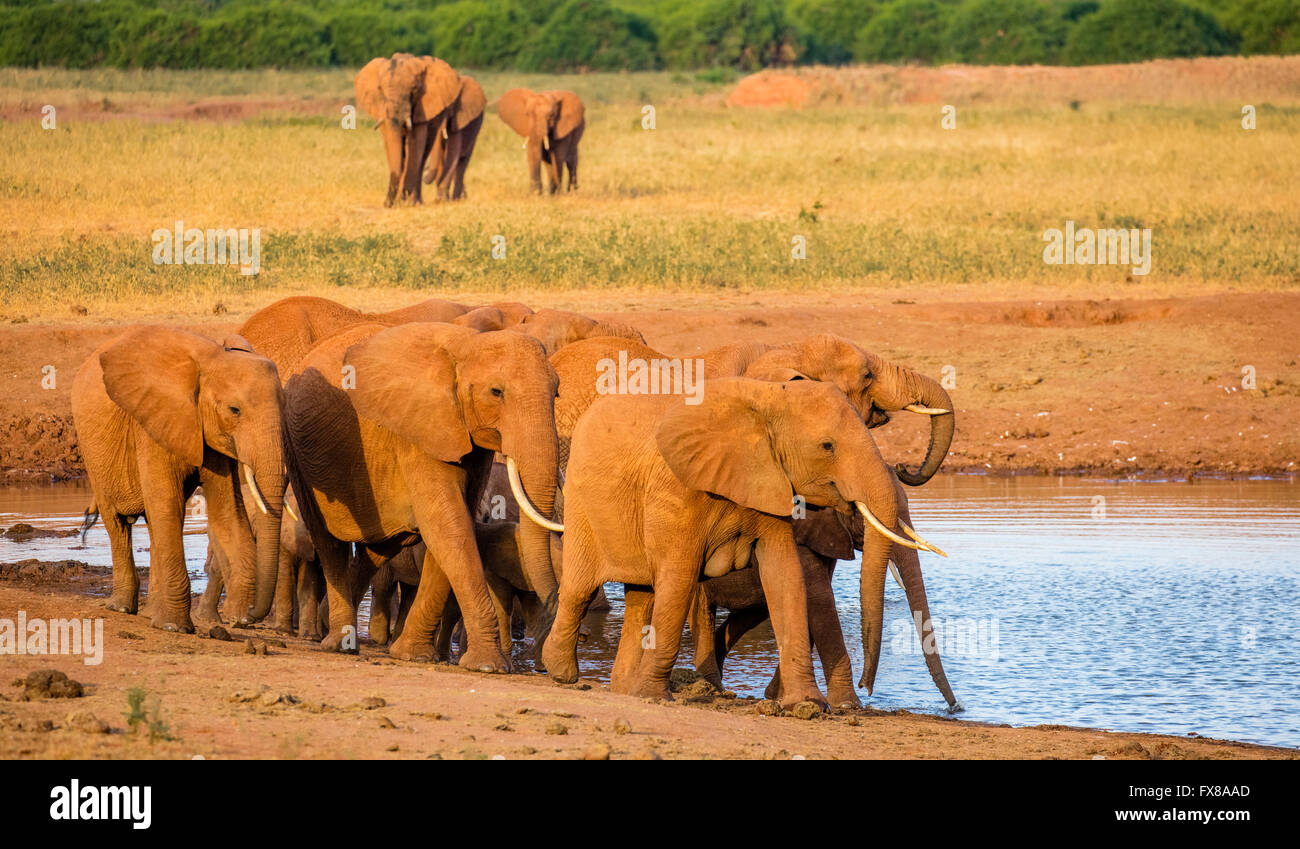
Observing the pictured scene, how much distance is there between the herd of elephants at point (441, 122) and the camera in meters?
27.5

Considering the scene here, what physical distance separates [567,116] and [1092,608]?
2066 centimetres

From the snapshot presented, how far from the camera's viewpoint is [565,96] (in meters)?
30.8

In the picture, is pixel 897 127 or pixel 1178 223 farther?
pixel 897 127

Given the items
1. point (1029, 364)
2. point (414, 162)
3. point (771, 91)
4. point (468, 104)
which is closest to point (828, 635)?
point (1029, 364)

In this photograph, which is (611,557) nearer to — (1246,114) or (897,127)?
(1246,114)

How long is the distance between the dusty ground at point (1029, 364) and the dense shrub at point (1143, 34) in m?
49.4

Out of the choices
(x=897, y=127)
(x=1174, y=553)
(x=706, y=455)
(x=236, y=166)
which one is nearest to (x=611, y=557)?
(x=706, y=455)

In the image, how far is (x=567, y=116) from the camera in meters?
30.2

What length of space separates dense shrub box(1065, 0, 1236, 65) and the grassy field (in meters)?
25.7

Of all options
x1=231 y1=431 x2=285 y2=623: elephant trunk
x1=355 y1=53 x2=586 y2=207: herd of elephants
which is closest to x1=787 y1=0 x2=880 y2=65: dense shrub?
x1=355 y1=53 x2=586 y2=207: herd of elephants

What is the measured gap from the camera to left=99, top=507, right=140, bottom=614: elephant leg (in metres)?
9.09

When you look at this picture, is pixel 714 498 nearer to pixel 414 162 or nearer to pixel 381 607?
pixel 381 607

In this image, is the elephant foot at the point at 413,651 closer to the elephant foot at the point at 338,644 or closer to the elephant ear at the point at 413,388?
the elephant foot at the point at 338,644
